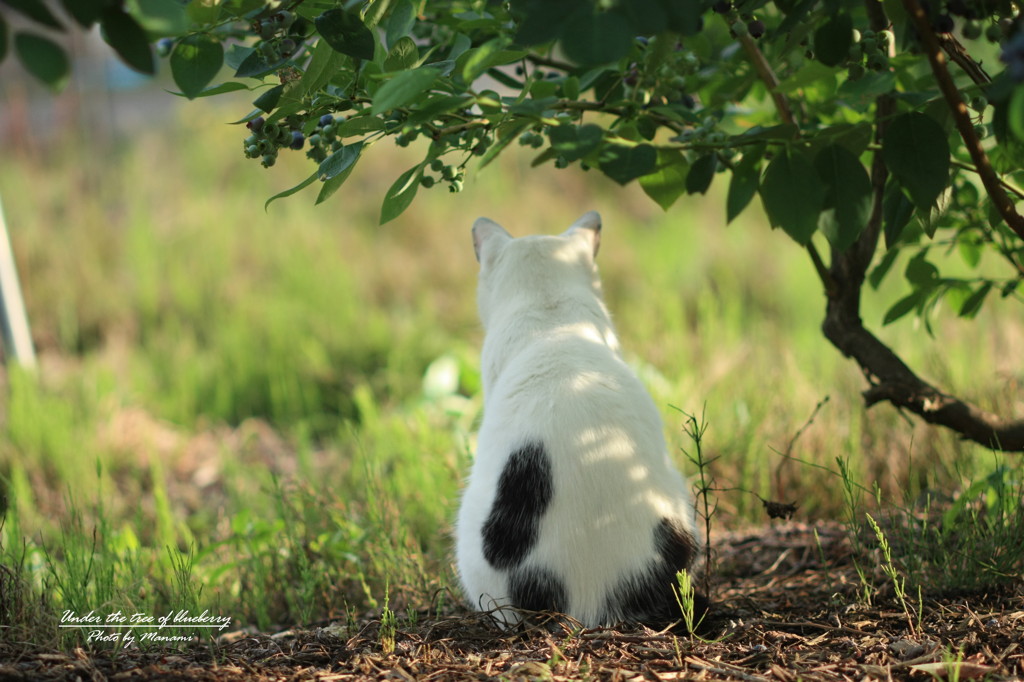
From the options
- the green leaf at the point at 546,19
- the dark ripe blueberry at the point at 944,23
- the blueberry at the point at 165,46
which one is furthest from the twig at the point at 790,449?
the blueberry at the point at 165,46

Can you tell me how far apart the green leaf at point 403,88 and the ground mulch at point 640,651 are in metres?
0.89

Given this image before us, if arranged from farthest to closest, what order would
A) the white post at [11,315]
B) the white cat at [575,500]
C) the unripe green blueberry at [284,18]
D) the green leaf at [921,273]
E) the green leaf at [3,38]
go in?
the white post at [11,315] < the green leaf at [921,273] < the white cat at [575,500] < the unripe green blueberry at [284,18] < the green leaf at [3,38]

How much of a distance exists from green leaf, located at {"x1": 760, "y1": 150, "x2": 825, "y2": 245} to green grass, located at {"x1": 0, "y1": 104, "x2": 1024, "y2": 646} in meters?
0.55

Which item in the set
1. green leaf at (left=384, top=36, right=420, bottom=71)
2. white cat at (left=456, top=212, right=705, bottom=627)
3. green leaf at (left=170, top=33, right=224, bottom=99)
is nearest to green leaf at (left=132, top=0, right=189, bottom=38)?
green leaf at (left=170, top=33, right=224, bottom=99)

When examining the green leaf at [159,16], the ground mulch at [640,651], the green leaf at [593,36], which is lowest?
the ground mulch at [640,651]

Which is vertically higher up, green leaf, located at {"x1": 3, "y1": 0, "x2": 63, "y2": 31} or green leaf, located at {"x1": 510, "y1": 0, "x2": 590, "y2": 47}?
green leaf, located at {"x1": 510, "y1": 0, "x2": 590, "y2": 47}

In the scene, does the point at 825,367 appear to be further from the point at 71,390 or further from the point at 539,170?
the point at 539,170

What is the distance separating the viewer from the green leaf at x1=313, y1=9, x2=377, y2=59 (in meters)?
1.34

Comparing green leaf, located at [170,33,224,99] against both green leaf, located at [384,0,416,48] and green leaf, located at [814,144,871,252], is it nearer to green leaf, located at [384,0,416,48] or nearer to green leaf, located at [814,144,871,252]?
green leaf, located at [384,0,416,48]

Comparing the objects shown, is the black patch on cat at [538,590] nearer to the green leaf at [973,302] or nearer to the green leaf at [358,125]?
the green leaf at [358,125]

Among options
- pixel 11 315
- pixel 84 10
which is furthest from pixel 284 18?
pixel 11 315

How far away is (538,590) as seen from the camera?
171cm

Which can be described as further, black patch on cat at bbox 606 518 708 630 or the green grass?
the green grass

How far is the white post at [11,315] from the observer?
13.1ft
